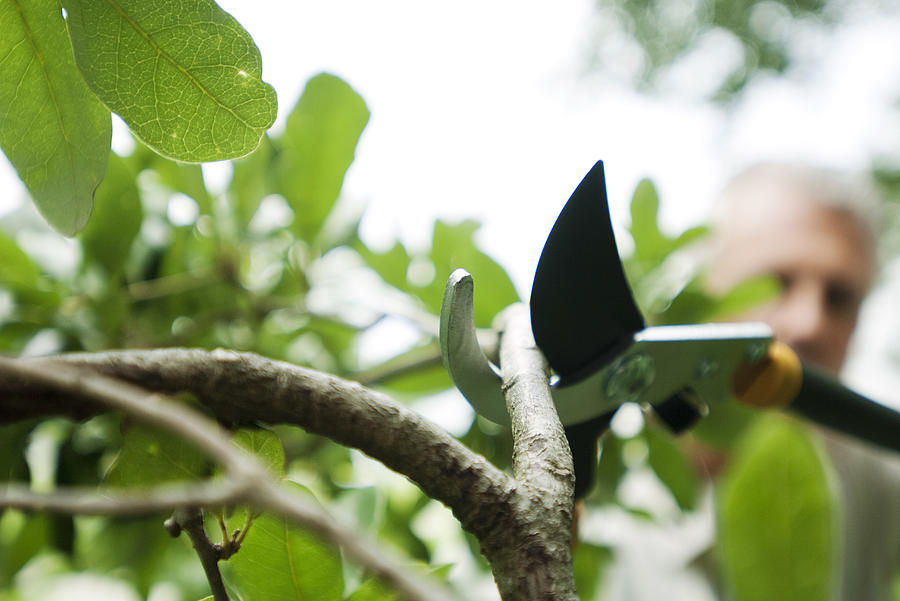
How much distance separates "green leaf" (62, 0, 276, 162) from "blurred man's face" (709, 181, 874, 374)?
1.30m

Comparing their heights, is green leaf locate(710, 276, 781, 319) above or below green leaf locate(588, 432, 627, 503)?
above

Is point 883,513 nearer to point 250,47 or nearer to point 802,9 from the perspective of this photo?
point 250,47

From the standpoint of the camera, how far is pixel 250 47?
0.28 metres

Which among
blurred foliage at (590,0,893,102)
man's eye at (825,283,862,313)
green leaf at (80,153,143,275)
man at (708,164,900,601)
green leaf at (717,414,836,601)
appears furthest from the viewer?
blurred foliage at (590,0,893,102)

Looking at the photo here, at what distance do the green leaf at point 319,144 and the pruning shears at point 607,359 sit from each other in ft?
1.01

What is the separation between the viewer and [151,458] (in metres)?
0.24

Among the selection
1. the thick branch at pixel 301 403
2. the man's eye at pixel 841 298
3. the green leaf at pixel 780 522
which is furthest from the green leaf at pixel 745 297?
the man's eye at pixel 841 298

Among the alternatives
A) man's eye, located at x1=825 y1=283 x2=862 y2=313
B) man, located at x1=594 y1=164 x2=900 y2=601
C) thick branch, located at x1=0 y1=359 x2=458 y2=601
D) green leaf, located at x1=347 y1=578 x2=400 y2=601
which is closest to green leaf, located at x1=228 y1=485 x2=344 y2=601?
green leaf, located at x1=347 y1=578 x2=400 y2=601

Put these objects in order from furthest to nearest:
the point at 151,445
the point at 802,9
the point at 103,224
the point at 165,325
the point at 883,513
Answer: the point at 802,9 < the point at 883,513 < the point at 165,325 < the point at 103,224 < the point at 151,445

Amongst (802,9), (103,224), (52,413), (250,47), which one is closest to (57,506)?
(52,413)

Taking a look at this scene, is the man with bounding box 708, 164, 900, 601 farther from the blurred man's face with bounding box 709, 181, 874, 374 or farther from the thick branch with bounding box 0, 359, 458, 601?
the thick branch with bounding box 0, 359, 458, 601

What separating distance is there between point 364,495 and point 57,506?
277mm

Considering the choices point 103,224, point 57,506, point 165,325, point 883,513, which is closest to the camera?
point 57,506

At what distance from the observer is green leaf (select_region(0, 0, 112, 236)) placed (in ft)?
0.92
